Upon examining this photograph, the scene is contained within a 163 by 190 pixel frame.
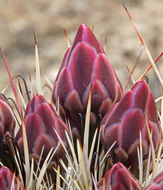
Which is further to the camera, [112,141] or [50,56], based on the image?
[50,56]

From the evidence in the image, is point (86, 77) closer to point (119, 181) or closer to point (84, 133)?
point (84, 133)

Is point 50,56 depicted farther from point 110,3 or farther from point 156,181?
point 156,181

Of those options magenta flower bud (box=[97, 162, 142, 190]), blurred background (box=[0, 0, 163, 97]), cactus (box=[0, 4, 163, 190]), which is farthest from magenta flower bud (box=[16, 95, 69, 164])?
blurred background (box=[0, 0, 163, 97])

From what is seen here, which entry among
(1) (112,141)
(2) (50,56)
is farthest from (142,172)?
(2) (50,56)

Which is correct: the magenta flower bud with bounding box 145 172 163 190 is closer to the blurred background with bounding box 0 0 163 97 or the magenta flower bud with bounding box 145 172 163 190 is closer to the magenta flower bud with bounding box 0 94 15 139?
the magenta flower bud with bounding box 0 94 15 139

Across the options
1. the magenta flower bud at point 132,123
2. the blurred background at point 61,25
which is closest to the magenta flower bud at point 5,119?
the magenta flower bud at point 132,123

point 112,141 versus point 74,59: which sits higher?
point 74,59
